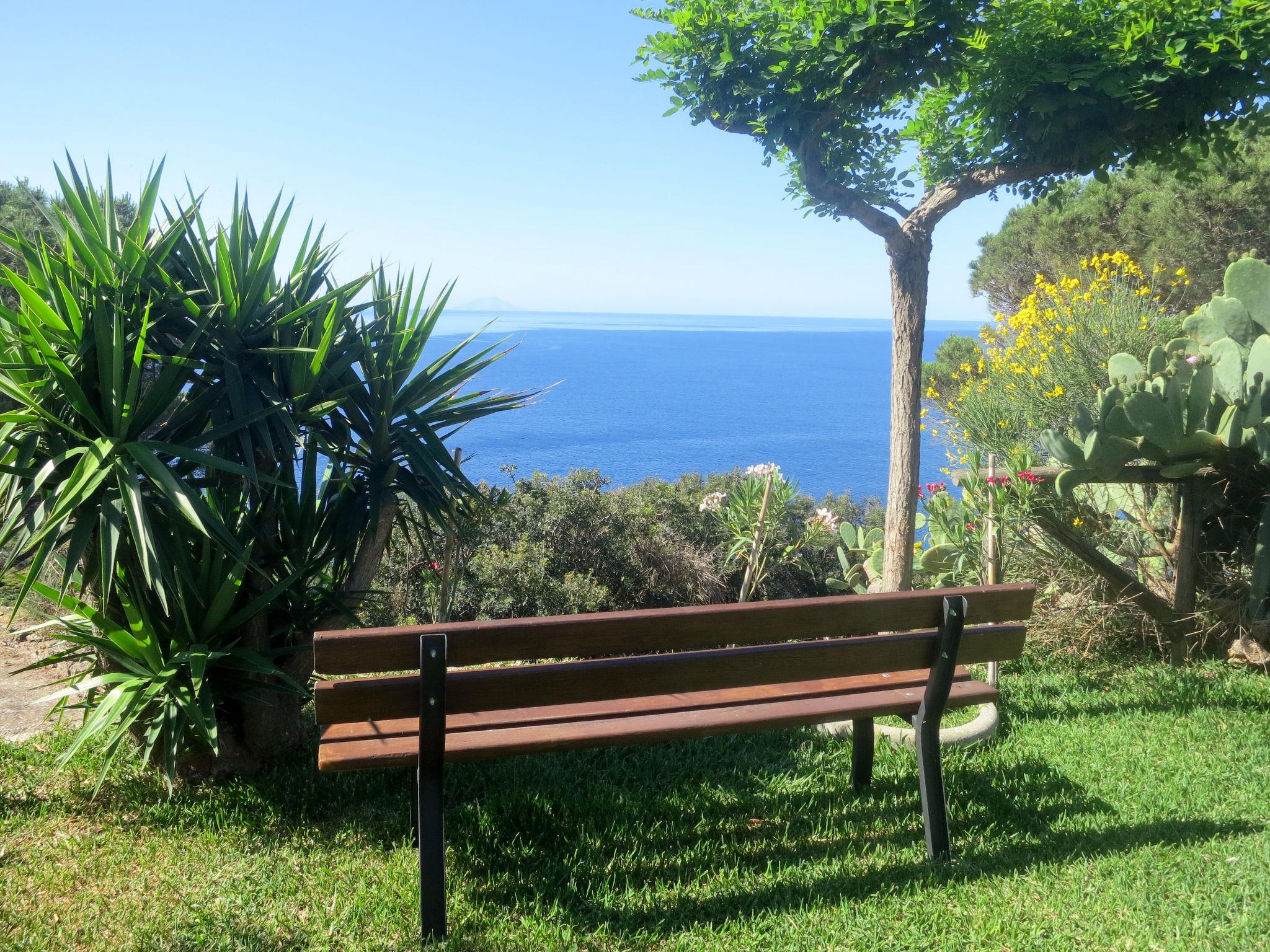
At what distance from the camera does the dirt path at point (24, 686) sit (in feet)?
13.7

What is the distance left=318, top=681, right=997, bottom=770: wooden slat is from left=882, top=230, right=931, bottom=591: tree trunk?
72.6 inches

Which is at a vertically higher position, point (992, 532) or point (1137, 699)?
point (992, 532)

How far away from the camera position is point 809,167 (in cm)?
494

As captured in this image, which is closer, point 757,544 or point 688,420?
point 757,544

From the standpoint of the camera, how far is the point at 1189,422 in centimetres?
482

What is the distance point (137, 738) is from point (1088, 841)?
3424 millimetres

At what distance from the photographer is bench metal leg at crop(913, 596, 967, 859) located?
9.39 ft

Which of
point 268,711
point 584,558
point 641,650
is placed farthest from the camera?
point 584,558

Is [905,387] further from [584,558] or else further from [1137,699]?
[584,558]

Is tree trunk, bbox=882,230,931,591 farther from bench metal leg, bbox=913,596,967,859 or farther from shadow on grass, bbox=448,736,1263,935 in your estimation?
bench metal leg, bbox=913,596,967,859

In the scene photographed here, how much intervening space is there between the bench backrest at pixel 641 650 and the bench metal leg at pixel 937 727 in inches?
1.5

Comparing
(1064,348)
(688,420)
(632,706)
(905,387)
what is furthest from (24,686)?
(688,420)

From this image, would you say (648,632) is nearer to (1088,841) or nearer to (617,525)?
(1088,841)

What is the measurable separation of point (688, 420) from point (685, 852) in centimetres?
5164
